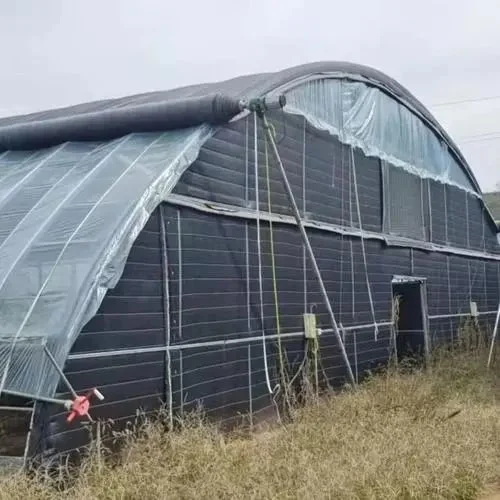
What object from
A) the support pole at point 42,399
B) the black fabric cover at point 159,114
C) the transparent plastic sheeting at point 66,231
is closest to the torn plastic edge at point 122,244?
the transparent plastic sheeting at point 66,231

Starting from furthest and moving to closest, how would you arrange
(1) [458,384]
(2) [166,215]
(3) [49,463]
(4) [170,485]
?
(1) [458,384]
(2) [166,215]
(3) [49,463]
(4) [170,485]

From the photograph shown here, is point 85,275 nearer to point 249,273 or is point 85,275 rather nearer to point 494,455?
point 249,273

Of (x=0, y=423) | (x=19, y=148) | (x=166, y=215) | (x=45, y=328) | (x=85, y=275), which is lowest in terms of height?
(x=0, y=423)

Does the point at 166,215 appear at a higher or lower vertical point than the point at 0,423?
higher

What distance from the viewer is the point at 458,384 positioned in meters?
11.0

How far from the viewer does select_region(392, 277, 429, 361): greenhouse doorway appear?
14.3 metres

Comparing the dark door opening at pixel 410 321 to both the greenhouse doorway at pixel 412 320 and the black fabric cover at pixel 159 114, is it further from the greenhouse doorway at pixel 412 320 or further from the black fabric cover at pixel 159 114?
the black fabric cover at pixel 159 114

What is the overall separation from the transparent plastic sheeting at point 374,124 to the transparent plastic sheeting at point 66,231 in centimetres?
306

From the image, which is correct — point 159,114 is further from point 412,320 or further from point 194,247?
point 412,320

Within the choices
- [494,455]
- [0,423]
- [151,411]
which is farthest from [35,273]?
[494,455]

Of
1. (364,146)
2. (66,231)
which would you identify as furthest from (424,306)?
(66,231)

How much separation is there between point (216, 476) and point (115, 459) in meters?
1.29

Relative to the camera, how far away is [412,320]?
14531 mm

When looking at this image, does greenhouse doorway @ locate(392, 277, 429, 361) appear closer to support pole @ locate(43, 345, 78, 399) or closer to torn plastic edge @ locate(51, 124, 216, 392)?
torn plastic edge @ locate(51, 124, 216, 392)
